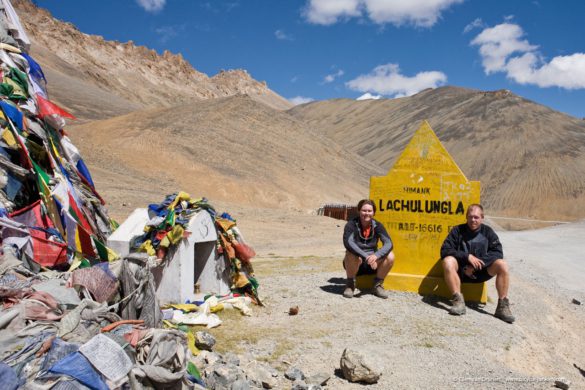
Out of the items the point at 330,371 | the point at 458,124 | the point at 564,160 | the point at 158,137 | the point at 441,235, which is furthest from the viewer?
the point at 458,124

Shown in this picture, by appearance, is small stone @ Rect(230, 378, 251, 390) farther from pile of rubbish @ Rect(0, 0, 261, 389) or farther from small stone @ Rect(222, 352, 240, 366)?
small stone @ Rect(222, 352, 240, 366)

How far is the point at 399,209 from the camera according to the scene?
25.7 ft

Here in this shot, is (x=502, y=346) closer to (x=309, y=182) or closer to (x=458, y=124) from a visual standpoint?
(x=309, y=182)

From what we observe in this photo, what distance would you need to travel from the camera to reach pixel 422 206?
Answer: 7.75m

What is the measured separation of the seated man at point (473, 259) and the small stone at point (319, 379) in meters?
2.63

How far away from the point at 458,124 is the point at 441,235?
7226cm

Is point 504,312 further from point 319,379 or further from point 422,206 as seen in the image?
point 319,379

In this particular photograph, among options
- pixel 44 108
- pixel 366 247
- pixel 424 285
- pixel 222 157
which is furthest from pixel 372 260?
pixel 222 157

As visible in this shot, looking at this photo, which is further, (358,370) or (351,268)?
(351,268)

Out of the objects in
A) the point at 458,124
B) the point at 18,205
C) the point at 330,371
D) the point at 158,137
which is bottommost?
the point at 330,371

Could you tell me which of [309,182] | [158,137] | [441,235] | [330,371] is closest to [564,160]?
[309,182]

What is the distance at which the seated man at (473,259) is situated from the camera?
21.8 ft

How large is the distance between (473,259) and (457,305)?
2.17 ft

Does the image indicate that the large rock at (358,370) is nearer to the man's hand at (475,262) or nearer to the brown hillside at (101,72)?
the man's hand at (475,262)
